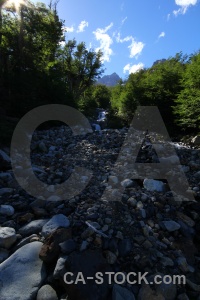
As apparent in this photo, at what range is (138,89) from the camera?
10305 millimetres

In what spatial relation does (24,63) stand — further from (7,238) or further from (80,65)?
(80,65)

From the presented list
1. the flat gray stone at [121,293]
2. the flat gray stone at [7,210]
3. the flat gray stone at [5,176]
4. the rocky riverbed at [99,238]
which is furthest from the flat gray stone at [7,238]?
the flat gray stone at [5,176]

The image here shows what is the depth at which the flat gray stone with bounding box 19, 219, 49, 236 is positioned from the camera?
252 centimetres

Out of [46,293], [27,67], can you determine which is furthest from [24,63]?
[46,293]

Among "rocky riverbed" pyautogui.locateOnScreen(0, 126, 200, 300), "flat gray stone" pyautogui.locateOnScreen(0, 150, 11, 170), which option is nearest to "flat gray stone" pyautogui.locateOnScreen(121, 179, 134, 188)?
"rocky riverbed" pyautogui.locateOnScreen(0, 126, 200, 300)

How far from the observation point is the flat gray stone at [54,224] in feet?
7.90

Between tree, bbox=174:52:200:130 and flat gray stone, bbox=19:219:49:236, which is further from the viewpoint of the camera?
tree, bbox=174:52:200:130

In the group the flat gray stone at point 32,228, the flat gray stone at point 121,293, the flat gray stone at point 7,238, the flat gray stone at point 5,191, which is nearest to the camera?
the flat gray stone at point 121,293

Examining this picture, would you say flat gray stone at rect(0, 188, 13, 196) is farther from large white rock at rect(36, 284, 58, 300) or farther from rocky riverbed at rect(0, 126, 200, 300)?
large white rock at rect(36, 284, 58, 300)

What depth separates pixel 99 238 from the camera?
2254mm

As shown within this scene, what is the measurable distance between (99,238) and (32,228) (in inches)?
31.4

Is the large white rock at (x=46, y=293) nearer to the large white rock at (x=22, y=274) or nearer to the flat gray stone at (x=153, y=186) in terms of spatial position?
the large white rock at (x=22, y=274)

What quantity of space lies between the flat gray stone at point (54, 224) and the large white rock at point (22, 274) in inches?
7.6

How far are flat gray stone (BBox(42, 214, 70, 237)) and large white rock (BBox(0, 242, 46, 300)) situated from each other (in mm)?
192
